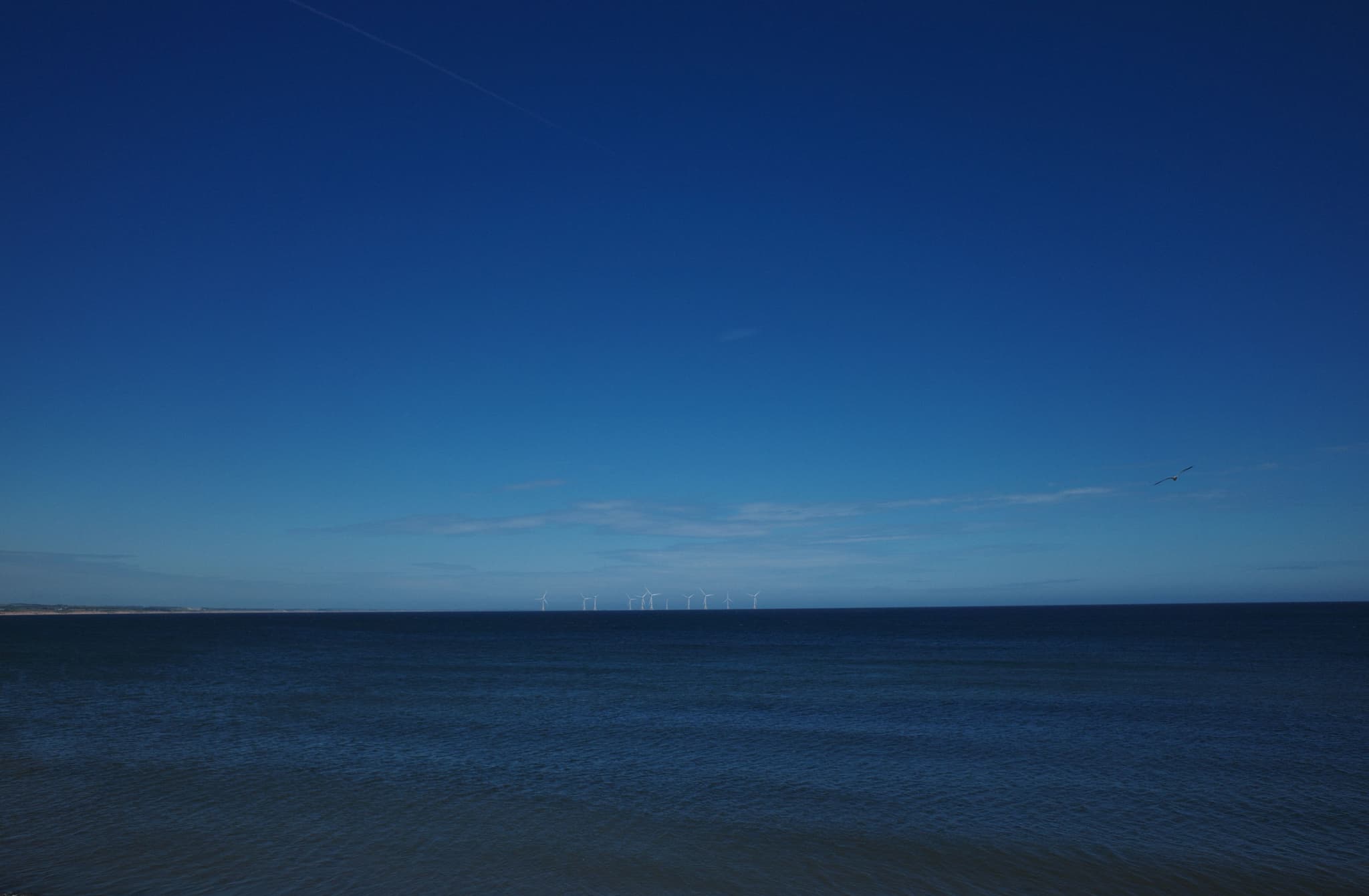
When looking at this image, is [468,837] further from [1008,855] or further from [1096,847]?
[1096,847]

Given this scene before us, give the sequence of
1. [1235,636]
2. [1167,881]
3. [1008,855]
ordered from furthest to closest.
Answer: [1235,636] → [1008,855] → [1167,881]

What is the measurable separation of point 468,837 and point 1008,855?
1249 cm

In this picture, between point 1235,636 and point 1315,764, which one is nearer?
point 1315,764

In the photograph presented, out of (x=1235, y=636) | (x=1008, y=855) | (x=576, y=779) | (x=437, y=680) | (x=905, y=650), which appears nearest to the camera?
(x=1008, y=855)

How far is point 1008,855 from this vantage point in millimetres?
17594

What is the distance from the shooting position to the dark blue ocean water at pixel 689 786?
651 inches

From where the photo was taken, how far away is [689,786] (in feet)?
76.6

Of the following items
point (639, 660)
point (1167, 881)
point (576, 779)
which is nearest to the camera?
point (1167, 881)

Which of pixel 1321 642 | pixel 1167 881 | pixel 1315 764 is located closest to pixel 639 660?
pixel 1315 764

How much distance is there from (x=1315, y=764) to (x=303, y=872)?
30.4 m

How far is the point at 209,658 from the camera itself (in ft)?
242

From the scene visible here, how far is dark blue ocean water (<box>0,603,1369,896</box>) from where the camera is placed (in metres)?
16.5

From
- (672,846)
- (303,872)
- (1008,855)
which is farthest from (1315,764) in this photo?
(303,872)

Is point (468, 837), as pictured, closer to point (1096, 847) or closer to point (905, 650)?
point (1096, 847)
